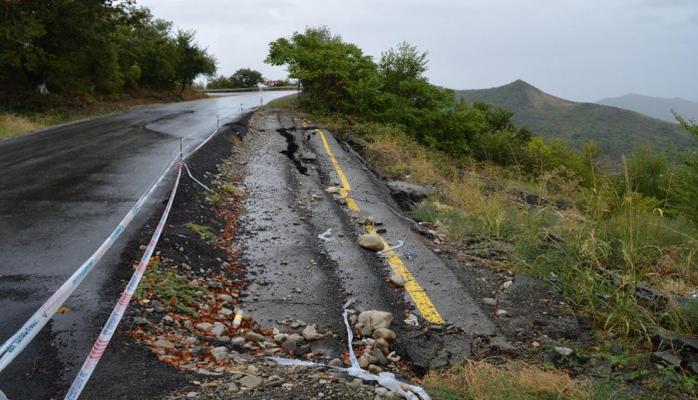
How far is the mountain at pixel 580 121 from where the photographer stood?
87.1 metres

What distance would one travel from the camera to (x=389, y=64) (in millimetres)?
20812

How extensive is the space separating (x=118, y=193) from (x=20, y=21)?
554 inches

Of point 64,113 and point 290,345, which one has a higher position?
point 64,113

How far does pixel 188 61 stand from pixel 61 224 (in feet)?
111

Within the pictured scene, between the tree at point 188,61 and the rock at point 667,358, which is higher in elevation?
the tree at point 188,61

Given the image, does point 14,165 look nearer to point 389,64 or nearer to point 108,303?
point 108,303

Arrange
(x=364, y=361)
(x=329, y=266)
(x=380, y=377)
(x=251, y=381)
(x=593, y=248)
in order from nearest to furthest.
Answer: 1. (x=251, y=381)
2. (x=380, y=377)
3. (x=364, y=361)
4. (x=593, y=248)
5. (x=329, y=266)

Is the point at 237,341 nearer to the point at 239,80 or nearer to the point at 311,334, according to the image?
the point at 311,334

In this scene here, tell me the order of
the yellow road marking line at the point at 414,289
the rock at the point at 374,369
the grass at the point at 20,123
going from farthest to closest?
the grass at the point at 20,123, the yellow road marking line at the point at 414,289, the rock at the point at 374,369

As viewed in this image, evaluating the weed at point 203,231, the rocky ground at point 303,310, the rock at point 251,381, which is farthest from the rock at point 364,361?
the weed at point 203,231

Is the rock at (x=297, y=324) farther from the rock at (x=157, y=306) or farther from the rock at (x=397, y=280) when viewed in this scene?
the rock at (x=397, y=280)

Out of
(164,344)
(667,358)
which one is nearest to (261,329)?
(164,344)

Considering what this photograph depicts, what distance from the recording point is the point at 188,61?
122ft

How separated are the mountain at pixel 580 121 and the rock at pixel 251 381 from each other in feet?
260
